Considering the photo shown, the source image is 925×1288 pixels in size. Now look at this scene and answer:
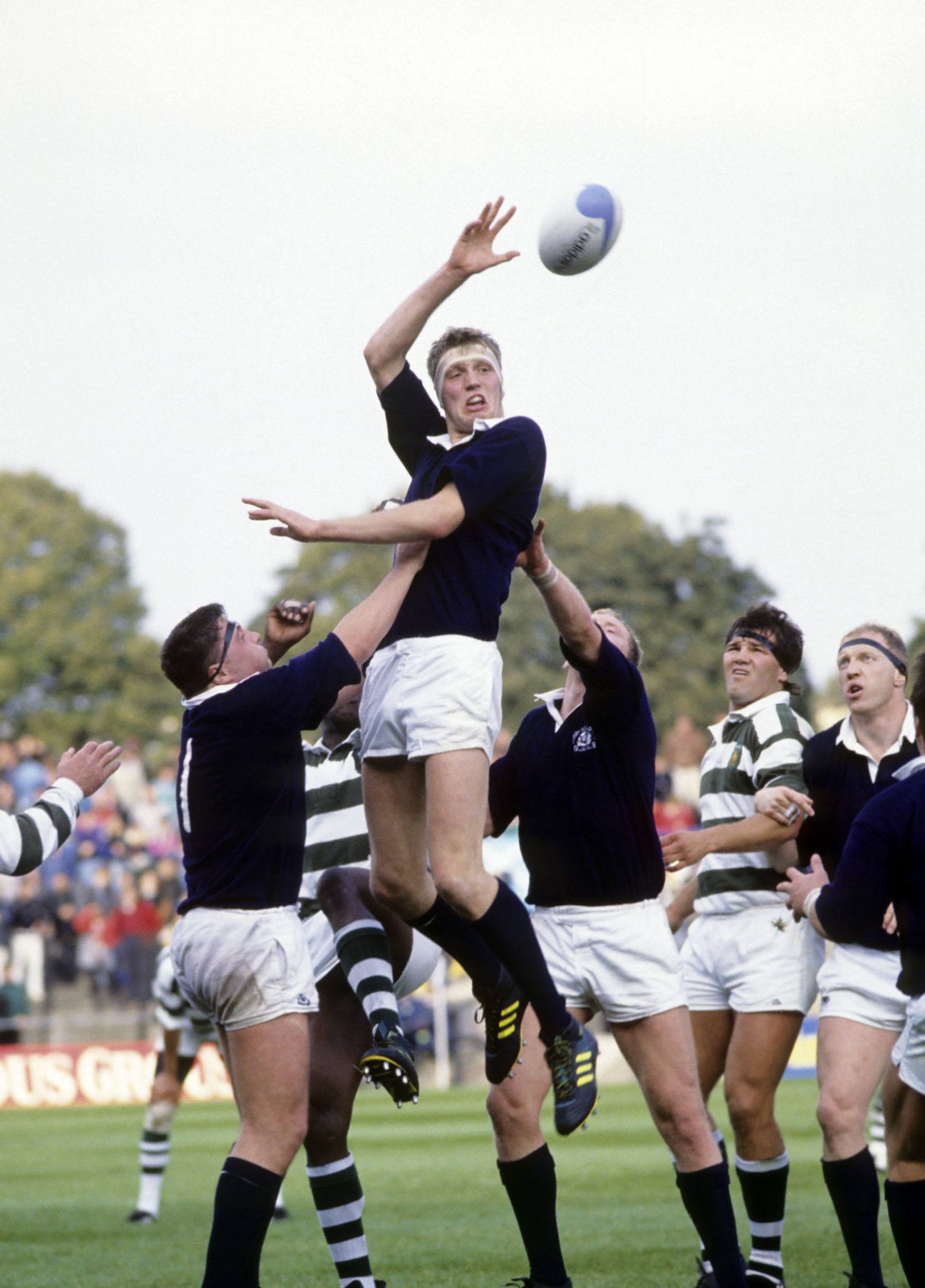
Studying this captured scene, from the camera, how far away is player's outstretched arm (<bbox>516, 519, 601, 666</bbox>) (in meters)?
6.59

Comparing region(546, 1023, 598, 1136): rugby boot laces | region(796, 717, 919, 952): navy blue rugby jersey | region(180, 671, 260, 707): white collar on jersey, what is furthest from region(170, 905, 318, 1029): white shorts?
region(796, 717, 919, 952): navy blue rugby jersey

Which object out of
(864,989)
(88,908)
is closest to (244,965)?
(864,989)

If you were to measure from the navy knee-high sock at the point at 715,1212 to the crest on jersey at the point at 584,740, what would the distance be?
168cm

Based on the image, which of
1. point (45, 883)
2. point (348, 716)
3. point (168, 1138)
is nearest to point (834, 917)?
point (348, 716)

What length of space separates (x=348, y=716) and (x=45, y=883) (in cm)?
1847

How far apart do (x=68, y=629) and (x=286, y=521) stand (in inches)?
1950

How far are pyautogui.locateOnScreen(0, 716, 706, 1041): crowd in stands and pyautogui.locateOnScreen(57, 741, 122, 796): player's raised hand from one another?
1414cm

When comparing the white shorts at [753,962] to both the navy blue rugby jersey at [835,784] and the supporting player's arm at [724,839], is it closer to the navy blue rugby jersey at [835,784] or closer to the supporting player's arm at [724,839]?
the navy blue rugby jersey at [835,784]

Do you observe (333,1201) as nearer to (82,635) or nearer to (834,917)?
(834,917)

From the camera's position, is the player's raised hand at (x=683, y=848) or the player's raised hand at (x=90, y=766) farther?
the player's raised hand at (x=683, y=848)

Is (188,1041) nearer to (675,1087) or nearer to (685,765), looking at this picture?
(675,1087)

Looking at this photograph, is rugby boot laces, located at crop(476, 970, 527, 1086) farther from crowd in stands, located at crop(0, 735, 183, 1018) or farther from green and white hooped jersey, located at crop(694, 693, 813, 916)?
crowd in stands, located at crop(0, 735, 183, 1018)

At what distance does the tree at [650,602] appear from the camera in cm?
4712

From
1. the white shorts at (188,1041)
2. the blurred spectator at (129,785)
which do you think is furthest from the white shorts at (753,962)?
the blurred spectator at (129,785)
